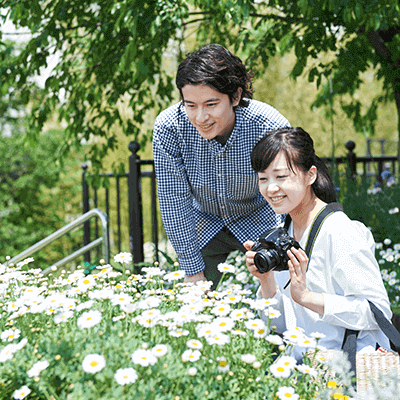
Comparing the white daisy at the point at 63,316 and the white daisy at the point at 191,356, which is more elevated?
the white daisy at the point at 63,316

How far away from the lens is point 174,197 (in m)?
2.56

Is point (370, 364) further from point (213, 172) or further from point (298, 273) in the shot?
point (213, 172)

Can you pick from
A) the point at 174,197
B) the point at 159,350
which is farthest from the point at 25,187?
the point at 159,350

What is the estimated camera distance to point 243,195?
2615 millimetres

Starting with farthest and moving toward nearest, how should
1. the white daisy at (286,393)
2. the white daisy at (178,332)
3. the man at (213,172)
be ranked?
the man at (213,172), the white daisy at (178,332), the white daisy at (286,393)

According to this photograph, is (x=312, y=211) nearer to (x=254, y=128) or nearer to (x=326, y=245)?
(x=326, y=245)

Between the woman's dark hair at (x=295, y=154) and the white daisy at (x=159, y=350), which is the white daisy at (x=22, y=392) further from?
the woman's dark hair at (x=295, y=154)

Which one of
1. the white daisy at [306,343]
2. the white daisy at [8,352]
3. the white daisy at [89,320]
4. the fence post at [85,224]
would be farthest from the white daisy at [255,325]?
the fence post at [85,224]

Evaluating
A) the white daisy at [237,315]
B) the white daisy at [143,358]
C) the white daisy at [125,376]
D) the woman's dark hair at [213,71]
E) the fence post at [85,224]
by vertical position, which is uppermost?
the woman's dark hair at [213,71]

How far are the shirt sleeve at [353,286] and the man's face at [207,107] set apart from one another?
2.57 ft

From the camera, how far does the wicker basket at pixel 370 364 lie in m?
1.44

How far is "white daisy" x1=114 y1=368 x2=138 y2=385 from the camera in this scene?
107 centimetres

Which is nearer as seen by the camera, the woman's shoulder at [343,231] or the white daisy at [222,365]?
the white daisy at [222,365]

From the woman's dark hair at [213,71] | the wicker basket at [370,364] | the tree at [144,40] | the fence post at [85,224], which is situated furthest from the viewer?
the fence post at [85,224]
